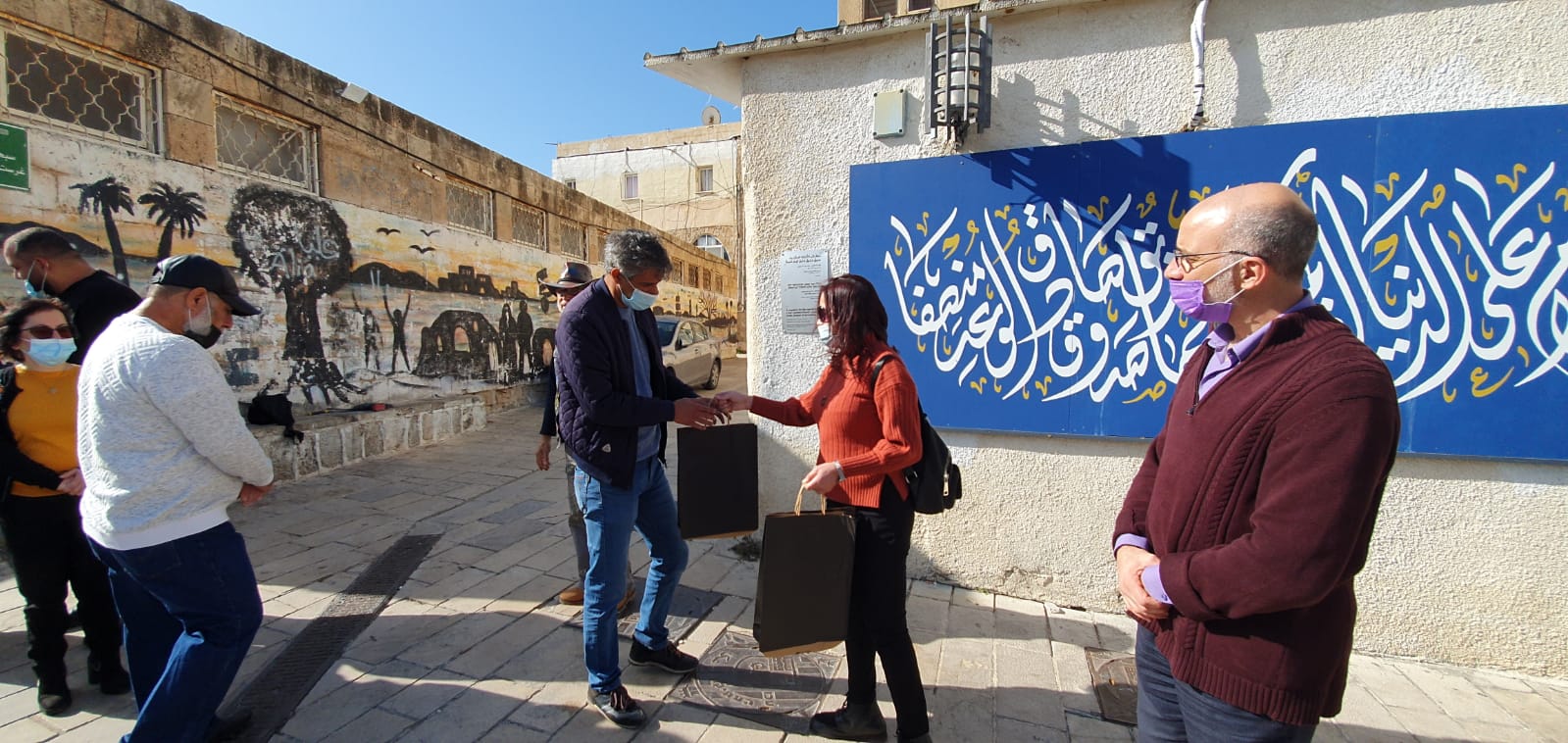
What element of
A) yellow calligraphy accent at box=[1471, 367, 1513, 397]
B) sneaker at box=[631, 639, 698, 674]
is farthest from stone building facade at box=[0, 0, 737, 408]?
yellow calligraphy accent at box=[1471, 367, 1513, 397]

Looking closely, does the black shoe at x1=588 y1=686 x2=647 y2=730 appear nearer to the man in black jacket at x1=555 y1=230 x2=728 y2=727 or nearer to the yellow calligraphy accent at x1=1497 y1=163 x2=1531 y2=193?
the man in black jacket at x1=555 y1=230 x2=728 y2=727

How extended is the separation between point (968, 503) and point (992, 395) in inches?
25.8

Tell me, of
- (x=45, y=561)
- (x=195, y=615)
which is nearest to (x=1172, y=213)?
(x=195, y=615)

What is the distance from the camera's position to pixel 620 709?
2580 millimetres

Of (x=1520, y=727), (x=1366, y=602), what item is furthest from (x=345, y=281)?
(x=1520, y=727)

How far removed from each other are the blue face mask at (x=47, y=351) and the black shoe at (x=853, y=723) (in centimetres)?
327

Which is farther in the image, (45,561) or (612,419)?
(45,561)

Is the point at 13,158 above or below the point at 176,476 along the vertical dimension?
above

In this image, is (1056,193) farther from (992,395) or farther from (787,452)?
(787,452)

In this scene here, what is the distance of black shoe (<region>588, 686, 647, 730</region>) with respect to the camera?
8.45ft

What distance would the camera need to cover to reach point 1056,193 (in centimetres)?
352

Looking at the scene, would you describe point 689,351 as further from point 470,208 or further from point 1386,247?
point 1386,247

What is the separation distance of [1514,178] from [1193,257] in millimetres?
2674

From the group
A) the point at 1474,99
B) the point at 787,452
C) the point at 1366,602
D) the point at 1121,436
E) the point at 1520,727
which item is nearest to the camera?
the point at 1520,727
